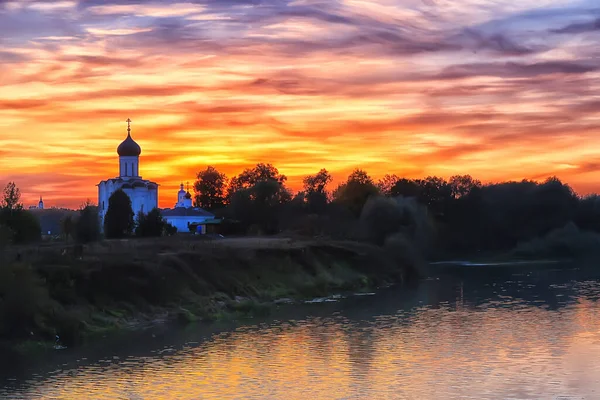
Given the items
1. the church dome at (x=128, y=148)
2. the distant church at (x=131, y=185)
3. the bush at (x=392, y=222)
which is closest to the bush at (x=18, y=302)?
the bush at (x=392, y=222)

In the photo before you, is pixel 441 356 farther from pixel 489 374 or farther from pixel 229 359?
pixel 229 359

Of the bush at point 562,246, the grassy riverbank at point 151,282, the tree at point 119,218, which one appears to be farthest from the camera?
the bush at point 562,246

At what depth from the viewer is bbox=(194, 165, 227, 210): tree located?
170375 millimetres

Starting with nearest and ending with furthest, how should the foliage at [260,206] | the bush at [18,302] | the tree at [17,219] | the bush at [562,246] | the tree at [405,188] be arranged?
the bush at [18,302], the tree at [17,219], the bush at [562,246], the foliage at [260,206], the tree at [405,188]

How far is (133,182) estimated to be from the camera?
123312mm

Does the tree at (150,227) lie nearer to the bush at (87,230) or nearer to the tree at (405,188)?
the bush at (87,230)

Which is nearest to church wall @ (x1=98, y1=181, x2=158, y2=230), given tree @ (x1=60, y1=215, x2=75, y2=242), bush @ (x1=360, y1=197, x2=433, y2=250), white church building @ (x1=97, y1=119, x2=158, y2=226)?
white church building @ (x1=97, y1=119, x2=158, y2=226)

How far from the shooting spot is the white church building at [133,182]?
122875mm

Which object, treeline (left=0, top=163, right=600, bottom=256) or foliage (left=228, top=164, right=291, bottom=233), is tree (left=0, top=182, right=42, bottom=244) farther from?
foliage (left=228, top=164, right=291, bottom=233)

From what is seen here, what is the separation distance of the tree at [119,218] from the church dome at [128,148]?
18.1m

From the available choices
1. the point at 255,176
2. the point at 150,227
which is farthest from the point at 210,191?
the point at 150,227

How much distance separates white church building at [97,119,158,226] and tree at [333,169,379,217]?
3166 centimetres

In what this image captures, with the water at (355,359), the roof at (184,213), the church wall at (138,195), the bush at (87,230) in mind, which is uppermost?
the church wall at (138,195)

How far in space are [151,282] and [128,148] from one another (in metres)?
63.8
